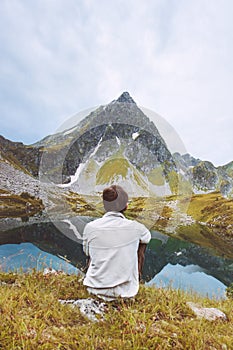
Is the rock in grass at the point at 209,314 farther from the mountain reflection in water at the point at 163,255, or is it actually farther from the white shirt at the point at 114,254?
the mountain reflection in water at the point at 163,255

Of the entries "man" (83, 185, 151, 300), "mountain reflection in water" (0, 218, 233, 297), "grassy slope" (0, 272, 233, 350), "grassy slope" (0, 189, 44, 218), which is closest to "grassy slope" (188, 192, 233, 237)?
"mountain reflection in water" (0, 218, 233, 297)

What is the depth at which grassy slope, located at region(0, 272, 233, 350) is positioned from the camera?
2383 mm

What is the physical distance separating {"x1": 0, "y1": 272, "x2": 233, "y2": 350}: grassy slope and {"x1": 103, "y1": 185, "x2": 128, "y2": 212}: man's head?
127cm

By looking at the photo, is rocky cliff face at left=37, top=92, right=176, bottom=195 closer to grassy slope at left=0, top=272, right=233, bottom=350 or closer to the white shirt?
the white shirt

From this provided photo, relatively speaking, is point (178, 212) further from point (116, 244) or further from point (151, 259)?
point (116, 244)

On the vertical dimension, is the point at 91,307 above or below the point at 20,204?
above

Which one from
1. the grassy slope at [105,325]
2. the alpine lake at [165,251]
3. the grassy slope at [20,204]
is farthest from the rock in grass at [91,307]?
the grassy slope at [20,204]

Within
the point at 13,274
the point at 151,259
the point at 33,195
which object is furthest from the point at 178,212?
the point at 13,274

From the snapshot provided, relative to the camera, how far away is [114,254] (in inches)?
127

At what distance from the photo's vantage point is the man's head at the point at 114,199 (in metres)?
3.45

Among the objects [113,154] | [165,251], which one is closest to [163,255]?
[165,251]

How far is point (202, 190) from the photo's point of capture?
138000 mm

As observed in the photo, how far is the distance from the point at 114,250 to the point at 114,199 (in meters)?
0.69

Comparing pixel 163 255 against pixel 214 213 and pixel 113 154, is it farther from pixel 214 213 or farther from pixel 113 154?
pixel 214 213
